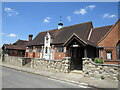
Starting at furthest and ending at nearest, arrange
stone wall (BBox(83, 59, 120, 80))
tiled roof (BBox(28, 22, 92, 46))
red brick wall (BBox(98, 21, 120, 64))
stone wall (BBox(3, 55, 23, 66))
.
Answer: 1. tiled roof (BBox(28, 22, 92, 46))
2. stone wall (BBox(3, 55, 23, 66))
3. red brick wall (BBox(98, 21, 120, 64))
4. stone wall (BBox(83, 59, 120, 80))

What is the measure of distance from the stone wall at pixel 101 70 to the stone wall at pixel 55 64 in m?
2.34

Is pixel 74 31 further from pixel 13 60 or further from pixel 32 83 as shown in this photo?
pixel 32 83

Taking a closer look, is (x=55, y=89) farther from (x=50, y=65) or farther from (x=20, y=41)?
(x=20, y=41)

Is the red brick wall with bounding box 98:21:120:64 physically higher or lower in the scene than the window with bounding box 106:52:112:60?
higher

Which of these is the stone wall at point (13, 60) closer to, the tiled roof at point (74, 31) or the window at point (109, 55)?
the tiled roof at point (74, 31)

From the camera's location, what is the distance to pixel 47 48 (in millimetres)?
21594

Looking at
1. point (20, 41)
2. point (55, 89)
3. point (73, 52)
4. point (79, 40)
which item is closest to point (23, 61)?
point (73, 52)

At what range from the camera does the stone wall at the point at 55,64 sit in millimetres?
11383

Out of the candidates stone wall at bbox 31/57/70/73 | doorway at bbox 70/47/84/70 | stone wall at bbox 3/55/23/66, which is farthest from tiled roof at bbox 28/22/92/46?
stone wall at bbox 3/55/23/66

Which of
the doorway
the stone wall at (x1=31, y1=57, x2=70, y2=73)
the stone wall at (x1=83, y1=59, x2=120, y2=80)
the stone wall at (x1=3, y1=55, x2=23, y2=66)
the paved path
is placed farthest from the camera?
the stone wall at (x1=3, y1=55, x2=23, y2=66)

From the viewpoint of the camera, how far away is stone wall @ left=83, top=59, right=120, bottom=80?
845cm

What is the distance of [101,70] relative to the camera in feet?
29.8

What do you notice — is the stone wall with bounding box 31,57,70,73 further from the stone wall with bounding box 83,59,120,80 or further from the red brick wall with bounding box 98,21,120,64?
the red brick wall with bounding box 98,21,120,64

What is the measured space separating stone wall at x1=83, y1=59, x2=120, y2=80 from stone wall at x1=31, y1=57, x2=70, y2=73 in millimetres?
2344
